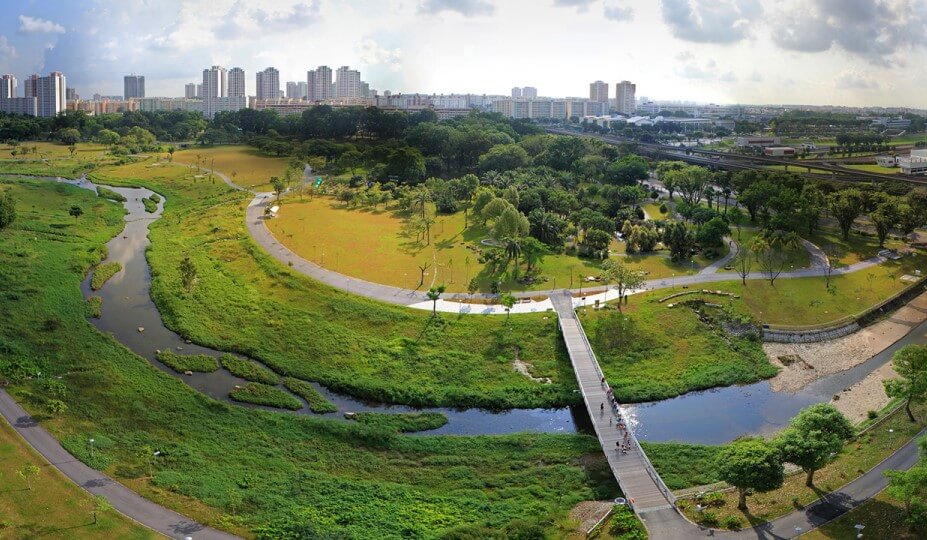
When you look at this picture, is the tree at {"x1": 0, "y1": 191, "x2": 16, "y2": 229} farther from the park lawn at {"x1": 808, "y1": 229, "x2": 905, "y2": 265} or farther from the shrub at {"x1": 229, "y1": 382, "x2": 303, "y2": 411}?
the park lawn at {"x1": 808, "y1": 229, "x2": 905, "y2": 265}

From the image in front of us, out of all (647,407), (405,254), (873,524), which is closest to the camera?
(873,524)

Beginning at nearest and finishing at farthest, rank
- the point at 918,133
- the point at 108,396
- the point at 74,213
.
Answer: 1. the point at 108,396
2. the point at 74,213
3. the point at 918,133

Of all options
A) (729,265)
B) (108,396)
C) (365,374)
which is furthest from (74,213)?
(729,265)

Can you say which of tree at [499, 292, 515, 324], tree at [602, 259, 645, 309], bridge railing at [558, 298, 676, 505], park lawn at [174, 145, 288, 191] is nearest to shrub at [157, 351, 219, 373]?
tree at [499, 292, 515, 324]

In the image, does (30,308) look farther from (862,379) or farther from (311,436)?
(862,379)

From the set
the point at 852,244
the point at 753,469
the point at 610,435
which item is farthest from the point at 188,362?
the point at 852,244

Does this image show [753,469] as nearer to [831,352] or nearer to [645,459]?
[645,459]
